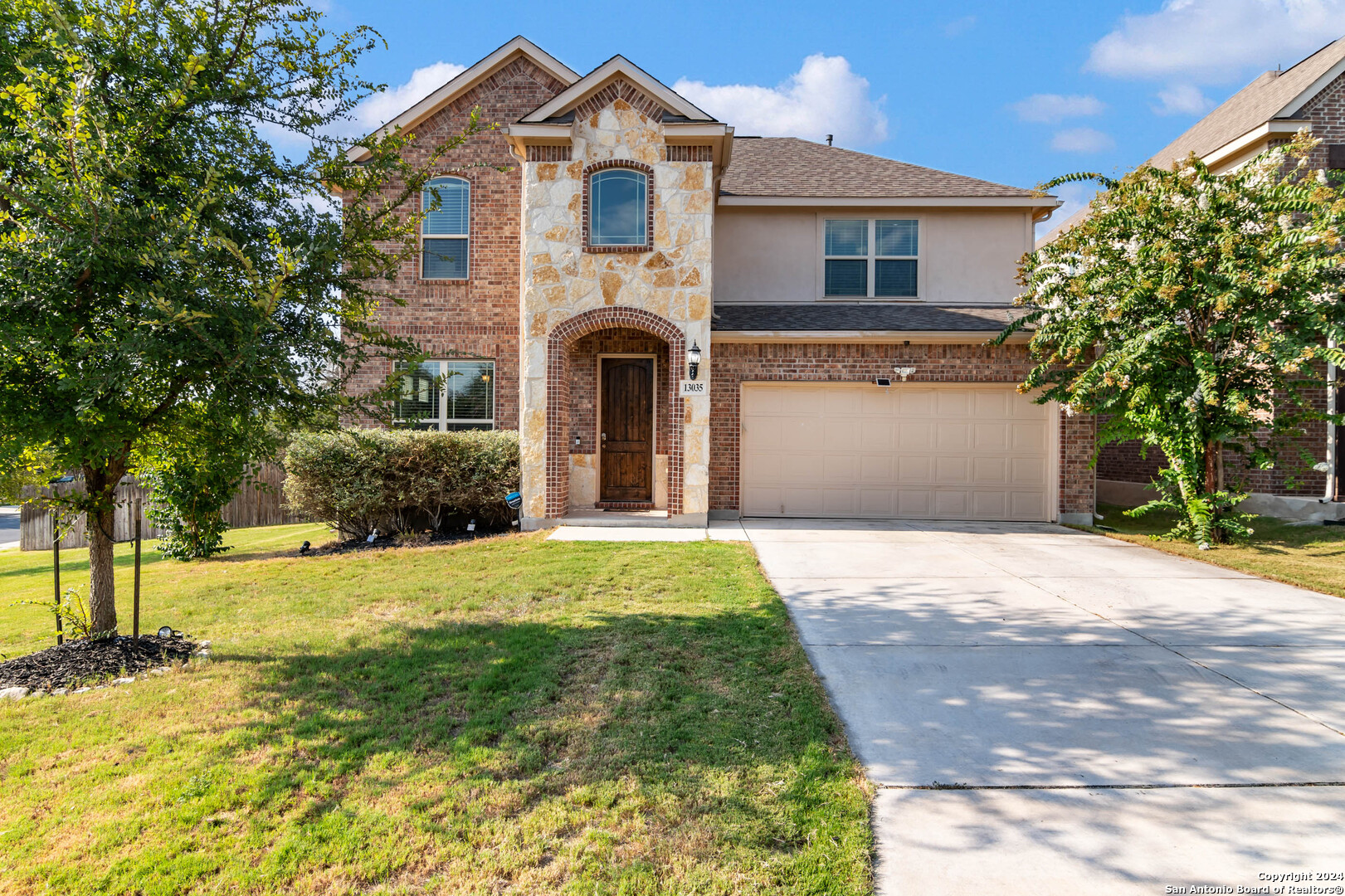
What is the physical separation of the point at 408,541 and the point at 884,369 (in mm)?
8058

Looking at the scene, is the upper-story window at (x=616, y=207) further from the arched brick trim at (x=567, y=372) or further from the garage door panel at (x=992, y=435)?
the garage door panel at (x=992, y=435)

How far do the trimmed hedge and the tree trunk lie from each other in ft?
16.6

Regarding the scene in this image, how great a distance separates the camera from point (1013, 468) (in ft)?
39.1

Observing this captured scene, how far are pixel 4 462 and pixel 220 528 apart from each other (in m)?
6.57

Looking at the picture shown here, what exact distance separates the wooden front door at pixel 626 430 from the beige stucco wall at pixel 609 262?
4.71 feet

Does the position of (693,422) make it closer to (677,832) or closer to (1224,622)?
(1224,622)

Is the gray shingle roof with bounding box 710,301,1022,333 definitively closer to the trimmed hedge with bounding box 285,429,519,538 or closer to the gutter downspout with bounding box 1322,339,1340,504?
the trimmed hedge with bounding box 285,429,519,538

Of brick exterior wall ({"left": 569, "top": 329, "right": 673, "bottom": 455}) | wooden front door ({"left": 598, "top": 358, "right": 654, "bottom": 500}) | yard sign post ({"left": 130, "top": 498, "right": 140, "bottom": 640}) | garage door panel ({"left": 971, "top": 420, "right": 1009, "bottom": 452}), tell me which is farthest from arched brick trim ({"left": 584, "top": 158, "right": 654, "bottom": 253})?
yard sign post ({"left": 130, "top": 498, "right": 140, "bottom": 640})

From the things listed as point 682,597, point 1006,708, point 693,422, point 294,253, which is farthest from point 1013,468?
point 294,253

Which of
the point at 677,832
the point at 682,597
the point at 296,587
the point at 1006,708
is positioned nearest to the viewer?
the point at 677,832

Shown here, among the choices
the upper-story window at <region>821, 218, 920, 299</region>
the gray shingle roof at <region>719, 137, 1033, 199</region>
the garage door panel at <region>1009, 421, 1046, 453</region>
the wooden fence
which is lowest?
the wooden fence

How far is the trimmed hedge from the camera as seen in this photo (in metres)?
10.6

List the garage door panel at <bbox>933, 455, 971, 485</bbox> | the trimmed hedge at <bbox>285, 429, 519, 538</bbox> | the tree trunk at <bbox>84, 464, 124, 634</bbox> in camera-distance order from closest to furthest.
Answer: the tree trunk at <bbox>84, 464, 124, 634</bbox> → the trimmed hedge at <bbox>285, 429, 519, 538</bbox> → the garage door panel at <bbox>933, 455, 971, 485</bbox>

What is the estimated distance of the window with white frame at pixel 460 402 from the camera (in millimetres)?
12812
